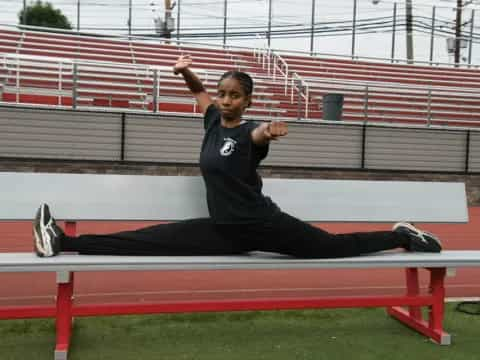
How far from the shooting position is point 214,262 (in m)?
3.12

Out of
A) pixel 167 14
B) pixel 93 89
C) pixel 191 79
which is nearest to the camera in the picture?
pixel 191 79

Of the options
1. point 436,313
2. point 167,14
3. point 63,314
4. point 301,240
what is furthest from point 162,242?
point 167,14

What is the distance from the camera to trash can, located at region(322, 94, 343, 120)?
1284 cm

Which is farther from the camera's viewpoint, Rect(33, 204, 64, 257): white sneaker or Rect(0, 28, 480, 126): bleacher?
Rect(0, 28, 480, 126): bleacher

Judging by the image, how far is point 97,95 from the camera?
14.9 m

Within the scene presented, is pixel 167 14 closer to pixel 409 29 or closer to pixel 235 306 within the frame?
pixel 409 29

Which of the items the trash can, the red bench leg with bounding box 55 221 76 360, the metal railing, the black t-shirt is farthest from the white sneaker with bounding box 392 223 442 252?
the trash can

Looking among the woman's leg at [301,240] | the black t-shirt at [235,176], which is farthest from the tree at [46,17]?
the woman's leg at [301,240]

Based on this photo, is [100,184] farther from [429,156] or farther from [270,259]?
[429,156]

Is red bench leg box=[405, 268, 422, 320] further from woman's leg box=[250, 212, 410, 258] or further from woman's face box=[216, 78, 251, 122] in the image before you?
woman's face box=[216, 78, 251, 122]

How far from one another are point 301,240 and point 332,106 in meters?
9.95

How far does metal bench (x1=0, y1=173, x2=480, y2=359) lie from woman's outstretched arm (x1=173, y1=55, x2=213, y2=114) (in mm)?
590

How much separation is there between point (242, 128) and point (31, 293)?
7.68ft

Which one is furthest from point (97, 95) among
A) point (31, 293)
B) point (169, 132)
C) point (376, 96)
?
point (31, 293)
